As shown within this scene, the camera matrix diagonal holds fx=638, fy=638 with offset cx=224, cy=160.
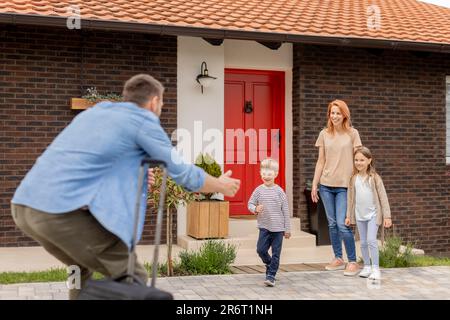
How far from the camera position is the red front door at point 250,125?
32.8 ft

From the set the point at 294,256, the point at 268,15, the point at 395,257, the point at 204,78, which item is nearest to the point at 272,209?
the point at 395,257

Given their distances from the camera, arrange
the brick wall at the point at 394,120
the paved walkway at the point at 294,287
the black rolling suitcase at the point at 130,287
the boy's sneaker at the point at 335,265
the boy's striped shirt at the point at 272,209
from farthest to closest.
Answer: the brick wall at the point at 394,120 → the boy's sneaker at the point at 335,265 → the boy's striped shirt at the point at 272,209 → the paved walkway at the point at 294,287 → the black rolling suitcase at the point at 130,287

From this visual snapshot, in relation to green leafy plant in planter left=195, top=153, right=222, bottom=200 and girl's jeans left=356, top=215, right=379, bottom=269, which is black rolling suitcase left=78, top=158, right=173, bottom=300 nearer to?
girl's jeans left=356, top=215, right=379, bottom=269

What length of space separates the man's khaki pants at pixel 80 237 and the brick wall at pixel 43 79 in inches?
215

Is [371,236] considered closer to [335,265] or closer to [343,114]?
[335,265]

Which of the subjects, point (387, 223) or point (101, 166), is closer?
point (101, 166)

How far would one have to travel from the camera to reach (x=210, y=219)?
8539 mm

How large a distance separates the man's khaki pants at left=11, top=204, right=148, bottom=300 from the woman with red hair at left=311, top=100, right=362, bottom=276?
12.3 ft

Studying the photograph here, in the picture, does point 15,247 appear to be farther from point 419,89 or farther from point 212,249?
point 419,89

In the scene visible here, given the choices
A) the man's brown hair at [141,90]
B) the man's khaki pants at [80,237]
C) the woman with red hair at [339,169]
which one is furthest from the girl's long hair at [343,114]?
the man's khaki pants at [80,237]

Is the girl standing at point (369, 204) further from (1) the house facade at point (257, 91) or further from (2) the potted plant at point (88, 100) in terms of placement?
(2) the potted plant at point (88, 100)

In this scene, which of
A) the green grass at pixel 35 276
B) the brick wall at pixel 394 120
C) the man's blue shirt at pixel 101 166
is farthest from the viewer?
the brick wall at pixel 394 120

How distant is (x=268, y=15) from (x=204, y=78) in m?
1.75

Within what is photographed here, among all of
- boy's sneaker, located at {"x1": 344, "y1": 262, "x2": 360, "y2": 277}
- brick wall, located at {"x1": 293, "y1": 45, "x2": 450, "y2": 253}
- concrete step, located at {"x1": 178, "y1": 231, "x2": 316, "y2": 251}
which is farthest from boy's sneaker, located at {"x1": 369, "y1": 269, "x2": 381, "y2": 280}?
brick wall, located at {"x1": 293, "y1": 45, "x2": 450, "y2": 253}
